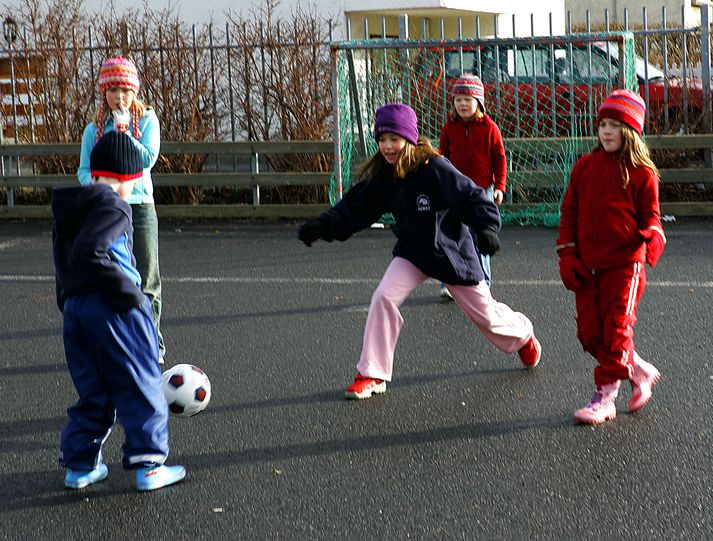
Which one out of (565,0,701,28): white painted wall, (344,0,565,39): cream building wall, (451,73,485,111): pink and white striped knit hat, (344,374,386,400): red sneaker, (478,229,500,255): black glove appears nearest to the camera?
(478,229,500,255): black glove

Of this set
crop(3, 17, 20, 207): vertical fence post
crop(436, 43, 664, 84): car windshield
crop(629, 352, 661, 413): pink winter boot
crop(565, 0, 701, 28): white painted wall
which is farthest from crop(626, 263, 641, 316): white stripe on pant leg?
crop(565, 0, 701, 28): white painted wall

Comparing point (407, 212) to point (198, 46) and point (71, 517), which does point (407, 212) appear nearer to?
point (71, 517)

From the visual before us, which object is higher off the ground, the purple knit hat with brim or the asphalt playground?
the purple knit hat with brim

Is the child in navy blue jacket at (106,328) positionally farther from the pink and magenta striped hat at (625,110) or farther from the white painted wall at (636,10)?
the white painted wall at (636,10)

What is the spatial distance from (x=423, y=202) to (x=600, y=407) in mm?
1511

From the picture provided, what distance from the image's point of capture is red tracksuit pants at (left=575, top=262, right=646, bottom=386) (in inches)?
227

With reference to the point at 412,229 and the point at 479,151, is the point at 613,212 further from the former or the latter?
the point at 479,151

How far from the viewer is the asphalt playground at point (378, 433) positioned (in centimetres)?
458

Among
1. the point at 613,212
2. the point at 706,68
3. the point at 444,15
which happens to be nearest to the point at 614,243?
the point at 613,212

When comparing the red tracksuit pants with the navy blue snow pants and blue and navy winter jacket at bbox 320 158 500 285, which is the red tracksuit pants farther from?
the navy blue snow pants

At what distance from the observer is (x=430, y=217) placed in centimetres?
655

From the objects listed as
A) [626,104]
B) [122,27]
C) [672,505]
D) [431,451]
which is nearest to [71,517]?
[431,451]

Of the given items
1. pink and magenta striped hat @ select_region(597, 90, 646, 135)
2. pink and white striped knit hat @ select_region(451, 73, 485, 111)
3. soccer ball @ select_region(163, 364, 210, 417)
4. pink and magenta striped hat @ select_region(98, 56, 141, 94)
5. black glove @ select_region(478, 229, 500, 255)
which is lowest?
soccer ball @ select_region(163, 364, 210, 417)

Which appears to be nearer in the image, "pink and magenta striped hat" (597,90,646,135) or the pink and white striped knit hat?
"pink and magenta striped hat" (597,90,646,135)
